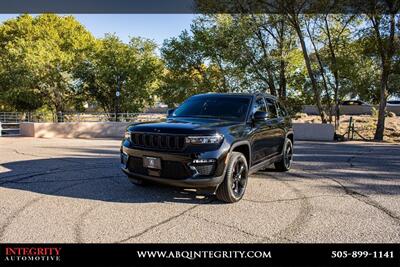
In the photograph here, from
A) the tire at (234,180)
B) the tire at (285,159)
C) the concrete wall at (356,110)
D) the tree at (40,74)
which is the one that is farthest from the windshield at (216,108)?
the concrete wall at (356,110)

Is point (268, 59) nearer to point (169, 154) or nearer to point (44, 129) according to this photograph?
point (44, 129)

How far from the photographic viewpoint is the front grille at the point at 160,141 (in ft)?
15.6

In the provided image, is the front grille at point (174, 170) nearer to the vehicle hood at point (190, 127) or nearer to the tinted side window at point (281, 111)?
the vehicle hood at point (190, 127)

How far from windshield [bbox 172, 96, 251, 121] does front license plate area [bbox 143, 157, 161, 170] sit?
4.68 feet

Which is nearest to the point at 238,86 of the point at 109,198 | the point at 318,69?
the point at 318,69

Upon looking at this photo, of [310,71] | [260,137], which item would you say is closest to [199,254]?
[260,137]

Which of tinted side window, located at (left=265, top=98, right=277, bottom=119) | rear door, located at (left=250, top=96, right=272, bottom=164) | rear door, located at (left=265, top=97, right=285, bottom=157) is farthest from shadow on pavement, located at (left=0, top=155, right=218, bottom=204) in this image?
tinted side window, located at (left=265, top=98, right=277, bottom=119)

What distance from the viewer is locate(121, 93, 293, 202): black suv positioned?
4699mm

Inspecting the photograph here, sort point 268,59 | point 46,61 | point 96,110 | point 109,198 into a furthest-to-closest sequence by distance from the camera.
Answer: point 96,110, point 46,61, point 268,59, point 109,198

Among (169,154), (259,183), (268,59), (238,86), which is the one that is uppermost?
(268,59)

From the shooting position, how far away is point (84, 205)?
482 centimetres

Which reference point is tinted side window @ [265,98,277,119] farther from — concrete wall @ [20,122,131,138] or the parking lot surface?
concrete wall @ [20,122,131,138]

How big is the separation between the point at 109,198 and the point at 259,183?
2.91m

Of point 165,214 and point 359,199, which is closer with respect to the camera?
point 165,214
